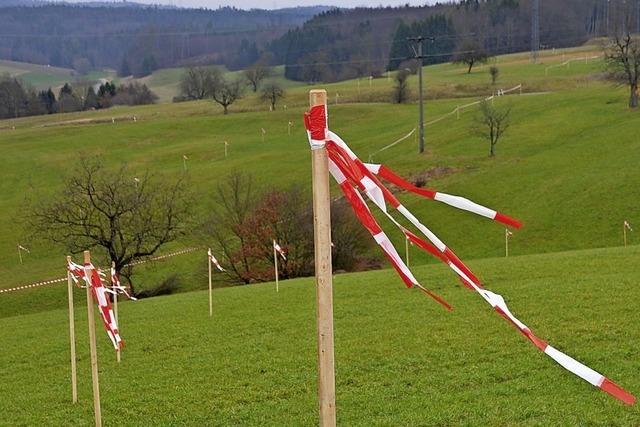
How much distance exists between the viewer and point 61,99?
14988 centimetres

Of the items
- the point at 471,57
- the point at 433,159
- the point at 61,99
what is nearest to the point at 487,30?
the point at 471,57

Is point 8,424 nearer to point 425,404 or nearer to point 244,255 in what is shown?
point 425,404

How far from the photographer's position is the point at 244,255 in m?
34.8

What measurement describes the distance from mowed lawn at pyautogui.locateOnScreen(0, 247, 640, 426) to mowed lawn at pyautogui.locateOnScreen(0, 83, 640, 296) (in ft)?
60.2

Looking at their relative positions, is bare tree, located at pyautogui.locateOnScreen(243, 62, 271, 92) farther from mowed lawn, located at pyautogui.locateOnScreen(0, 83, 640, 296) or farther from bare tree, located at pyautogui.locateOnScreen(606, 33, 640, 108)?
bare tree, located at pyautogui.locateOnScreen(606, 33, 640, 108)

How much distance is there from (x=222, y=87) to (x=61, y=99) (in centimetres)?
5199

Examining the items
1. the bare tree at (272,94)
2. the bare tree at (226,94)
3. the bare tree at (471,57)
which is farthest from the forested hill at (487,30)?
the bare tree at (272,94)

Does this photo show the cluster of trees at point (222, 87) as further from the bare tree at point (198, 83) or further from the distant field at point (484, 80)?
the distant field at point (484, 80)

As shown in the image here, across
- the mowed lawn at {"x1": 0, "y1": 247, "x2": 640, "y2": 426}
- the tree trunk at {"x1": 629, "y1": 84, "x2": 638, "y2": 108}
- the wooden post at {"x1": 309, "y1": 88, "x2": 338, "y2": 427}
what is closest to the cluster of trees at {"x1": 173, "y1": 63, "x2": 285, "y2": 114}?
the tree trunk at {"x1": 629, "y1": 84, "x2": 638, "y2": 108}

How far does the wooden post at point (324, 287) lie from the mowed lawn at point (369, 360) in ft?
17.2

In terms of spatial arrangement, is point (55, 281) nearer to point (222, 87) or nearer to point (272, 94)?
point (272, 94)

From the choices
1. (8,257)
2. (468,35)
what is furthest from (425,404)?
(468,35)

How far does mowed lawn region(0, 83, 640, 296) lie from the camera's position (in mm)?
41406

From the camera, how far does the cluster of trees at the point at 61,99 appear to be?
5615 inches
